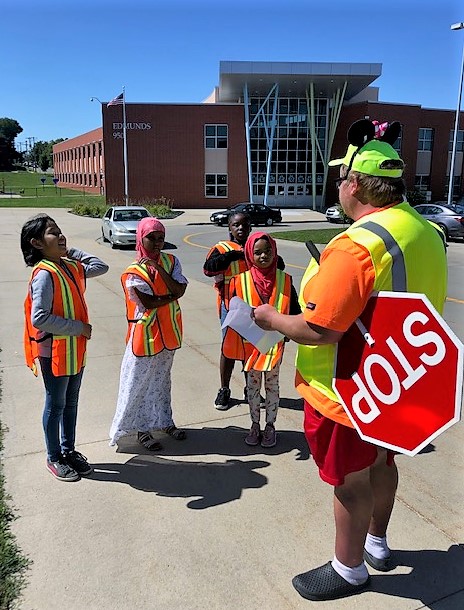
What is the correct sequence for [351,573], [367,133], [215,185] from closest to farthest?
[367,133] → [351,573] → [215,185]

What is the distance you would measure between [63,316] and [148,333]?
2.22 ft

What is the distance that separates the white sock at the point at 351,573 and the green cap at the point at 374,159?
1786mm

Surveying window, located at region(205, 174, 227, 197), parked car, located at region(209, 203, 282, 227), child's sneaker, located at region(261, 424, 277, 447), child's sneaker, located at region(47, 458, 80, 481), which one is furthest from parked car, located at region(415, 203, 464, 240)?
window, located at region(205, 174, 227, 197)

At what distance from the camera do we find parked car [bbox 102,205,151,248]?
59.6 feet

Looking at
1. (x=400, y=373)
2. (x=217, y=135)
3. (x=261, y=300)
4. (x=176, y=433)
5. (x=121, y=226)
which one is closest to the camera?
(x=400, y=373)

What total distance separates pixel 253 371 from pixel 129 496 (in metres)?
1.26

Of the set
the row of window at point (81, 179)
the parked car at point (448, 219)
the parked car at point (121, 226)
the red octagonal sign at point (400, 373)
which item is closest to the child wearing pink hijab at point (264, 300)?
the red octagonal sign at point (400, 373)

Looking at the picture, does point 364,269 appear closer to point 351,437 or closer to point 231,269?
point 351,437

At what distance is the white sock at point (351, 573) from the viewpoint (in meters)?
2.45

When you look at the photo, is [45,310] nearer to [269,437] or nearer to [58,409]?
[58,409]

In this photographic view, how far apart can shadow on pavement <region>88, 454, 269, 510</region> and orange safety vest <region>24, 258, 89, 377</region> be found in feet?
2.61

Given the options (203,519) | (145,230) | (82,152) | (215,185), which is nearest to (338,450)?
(203,519)

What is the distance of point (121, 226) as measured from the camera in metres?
18.6

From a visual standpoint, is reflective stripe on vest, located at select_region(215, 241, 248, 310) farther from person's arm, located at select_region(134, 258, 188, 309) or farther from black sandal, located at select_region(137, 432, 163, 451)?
black sandal, located at select_region(137, 432, 163, 451)
